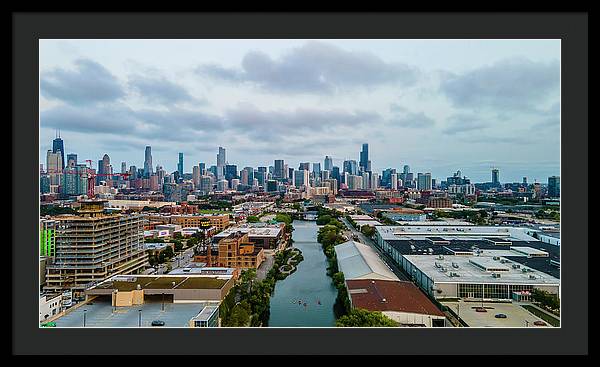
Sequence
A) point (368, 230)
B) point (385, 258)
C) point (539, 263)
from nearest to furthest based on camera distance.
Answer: point (539, 263) < point (385, 258) < point (368, 230)

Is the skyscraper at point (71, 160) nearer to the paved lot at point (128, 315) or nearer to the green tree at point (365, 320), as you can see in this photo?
the paved lot at point (128, 315)

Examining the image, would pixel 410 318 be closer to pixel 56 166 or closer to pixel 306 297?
pixel 306 297

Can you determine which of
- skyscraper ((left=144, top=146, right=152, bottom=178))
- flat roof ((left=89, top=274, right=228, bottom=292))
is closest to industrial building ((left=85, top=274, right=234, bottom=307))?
flat roof ((left=89, top=274, right=228, bottom=292))

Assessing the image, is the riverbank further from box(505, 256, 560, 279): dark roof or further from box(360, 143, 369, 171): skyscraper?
box(360, 143, 369, 171): skyscraper

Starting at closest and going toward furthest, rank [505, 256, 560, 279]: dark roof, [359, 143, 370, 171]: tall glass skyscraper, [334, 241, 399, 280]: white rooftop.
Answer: [334, 241, 399, 280]: white rooftop
[505, 256, 560, 279]: dark roof
[359, 143, 370, 171]: tall glass skyscraper

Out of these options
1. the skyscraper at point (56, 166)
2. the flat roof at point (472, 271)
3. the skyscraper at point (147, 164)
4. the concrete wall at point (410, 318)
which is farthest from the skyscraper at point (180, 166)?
the concrete wall at point (410, 318)

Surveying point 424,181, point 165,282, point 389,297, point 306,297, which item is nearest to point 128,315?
point 165,282
